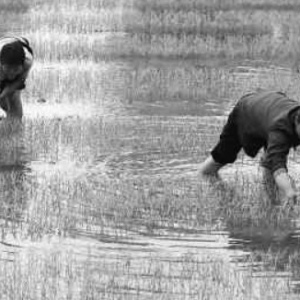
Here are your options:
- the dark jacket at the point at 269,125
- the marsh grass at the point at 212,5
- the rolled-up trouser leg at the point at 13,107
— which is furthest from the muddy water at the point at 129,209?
the marsh grass at the point at 212,5

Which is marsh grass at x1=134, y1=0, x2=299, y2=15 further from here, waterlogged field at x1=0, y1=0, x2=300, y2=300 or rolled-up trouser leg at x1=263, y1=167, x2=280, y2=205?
rolled-up trouser leg at x1=263, y1=167, x2=280, y2=205

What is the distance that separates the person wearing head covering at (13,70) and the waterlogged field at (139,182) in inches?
9.7

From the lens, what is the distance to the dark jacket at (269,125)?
5586mm

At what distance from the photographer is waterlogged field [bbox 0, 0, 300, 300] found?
15.5ft

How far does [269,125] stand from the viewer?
19.0 ft

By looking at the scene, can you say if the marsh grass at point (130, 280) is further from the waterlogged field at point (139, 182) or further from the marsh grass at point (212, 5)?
the marsh grass at point (212, 5)

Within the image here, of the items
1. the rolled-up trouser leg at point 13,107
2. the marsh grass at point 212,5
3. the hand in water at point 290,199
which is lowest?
the marsh grass at point 212,5

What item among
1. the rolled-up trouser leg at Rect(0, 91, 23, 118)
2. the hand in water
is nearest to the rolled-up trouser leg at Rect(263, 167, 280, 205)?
the hand in water

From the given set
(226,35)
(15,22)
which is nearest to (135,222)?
(226,35)

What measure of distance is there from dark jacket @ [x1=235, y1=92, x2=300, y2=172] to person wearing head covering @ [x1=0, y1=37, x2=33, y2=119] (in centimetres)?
204

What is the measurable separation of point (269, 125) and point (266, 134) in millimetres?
155

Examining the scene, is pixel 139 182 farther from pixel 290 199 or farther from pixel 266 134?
pixel 290 199

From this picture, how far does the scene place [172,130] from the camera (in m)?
8.51

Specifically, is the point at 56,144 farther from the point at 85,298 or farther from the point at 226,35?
the point at 226,35
